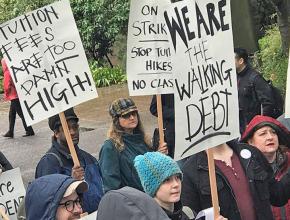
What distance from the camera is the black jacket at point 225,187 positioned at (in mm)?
3506

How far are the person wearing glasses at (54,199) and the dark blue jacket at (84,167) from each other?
1148 millimetres

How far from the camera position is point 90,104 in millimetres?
14406

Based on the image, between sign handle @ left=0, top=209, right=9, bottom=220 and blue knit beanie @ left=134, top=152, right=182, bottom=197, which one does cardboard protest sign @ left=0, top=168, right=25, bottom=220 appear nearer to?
sign handle @ left=0, top=209, right=9, bottom=220

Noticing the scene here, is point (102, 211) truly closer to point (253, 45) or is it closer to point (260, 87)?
point (260, 87)

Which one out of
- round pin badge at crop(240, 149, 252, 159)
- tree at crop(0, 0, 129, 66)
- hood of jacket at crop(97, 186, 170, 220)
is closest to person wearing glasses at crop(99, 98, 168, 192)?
round pin badge at crop(240, 149, 252, 159)

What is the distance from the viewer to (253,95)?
6.30m

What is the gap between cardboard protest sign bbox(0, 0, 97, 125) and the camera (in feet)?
14.0

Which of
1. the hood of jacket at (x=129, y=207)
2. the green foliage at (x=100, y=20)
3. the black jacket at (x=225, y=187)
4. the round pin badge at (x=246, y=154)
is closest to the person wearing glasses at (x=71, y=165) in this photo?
the black jacket at (x=225, y=187)

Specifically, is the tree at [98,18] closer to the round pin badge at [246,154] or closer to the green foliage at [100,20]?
the green foliage at [100,20]

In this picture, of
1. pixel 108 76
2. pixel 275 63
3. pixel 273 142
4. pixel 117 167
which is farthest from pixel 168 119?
pixel 108 76

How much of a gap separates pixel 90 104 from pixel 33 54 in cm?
1007

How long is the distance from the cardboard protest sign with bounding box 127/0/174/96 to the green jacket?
78cm

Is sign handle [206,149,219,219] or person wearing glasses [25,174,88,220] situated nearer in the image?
person wearing glasses [25,174,88,220]

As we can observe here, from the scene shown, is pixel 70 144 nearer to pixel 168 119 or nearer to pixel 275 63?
pixel 168 119
